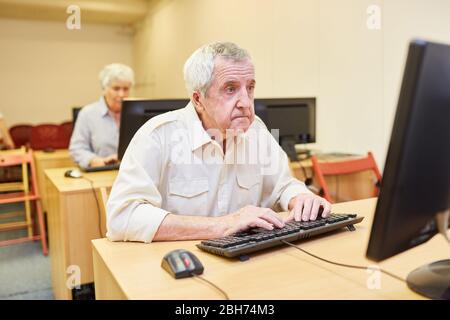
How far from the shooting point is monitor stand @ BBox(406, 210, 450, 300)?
0.73 metres

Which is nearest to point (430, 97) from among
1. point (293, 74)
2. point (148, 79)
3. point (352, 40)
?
point (352, 40)

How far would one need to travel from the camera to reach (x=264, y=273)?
35.8 inches

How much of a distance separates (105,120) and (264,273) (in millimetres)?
2368

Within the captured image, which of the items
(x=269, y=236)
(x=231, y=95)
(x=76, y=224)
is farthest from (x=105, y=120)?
(x=269, y=236)

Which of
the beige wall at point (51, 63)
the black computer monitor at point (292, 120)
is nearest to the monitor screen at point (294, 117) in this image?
the black computer monitor at point (292, 120)

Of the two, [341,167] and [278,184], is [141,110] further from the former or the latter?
[341,167]

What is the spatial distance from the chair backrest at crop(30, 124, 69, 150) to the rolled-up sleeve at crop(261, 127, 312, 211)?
398cm

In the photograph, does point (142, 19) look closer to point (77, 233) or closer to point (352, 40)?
point (352, 40)

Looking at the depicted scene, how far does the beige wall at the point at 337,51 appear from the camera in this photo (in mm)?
2619

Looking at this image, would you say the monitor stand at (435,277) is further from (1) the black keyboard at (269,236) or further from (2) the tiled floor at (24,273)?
(2) the tiled floor at (24,273)

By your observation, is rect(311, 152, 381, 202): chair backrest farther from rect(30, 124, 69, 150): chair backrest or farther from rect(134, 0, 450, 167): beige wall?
rect(30, 124, 69, 150): chair backrest

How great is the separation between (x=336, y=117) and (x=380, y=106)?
1.36 feet

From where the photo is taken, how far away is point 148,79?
23.1ft

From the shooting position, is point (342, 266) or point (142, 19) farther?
point (142, 19)
